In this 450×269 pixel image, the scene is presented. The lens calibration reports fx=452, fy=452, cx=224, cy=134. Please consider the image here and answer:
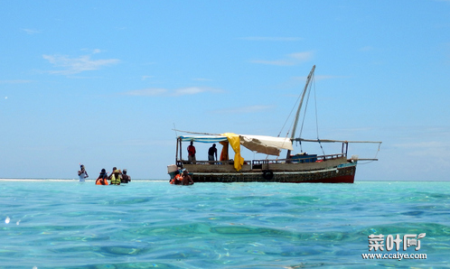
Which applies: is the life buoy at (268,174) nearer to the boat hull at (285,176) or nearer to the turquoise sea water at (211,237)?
the boat hull at (285,176)

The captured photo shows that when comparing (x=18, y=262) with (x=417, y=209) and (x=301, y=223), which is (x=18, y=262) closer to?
(x=301, y=223)

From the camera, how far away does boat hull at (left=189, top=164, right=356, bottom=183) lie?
3516 cm

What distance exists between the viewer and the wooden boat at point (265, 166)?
35.2 metres

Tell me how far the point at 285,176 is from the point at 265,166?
1794mm

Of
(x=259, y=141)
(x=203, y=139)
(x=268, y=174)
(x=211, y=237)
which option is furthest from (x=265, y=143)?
(x=211, y=237)

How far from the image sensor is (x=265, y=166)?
118 feet

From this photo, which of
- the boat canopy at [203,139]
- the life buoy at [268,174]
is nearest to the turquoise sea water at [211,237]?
the boat canopy at [203,139]

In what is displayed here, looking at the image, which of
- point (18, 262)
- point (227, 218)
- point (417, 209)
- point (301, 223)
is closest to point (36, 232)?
point (18, 262)

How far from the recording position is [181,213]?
40.8 feet

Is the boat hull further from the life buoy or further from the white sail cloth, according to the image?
the white sail cloth

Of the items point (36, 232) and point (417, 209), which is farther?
point (417, 209)

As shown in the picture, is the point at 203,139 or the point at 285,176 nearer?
the point at 203,139

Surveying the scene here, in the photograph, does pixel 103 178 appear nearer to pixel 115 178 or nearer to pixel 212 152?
pixel 115 178

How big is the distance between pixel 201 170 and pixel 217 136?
2949mm
